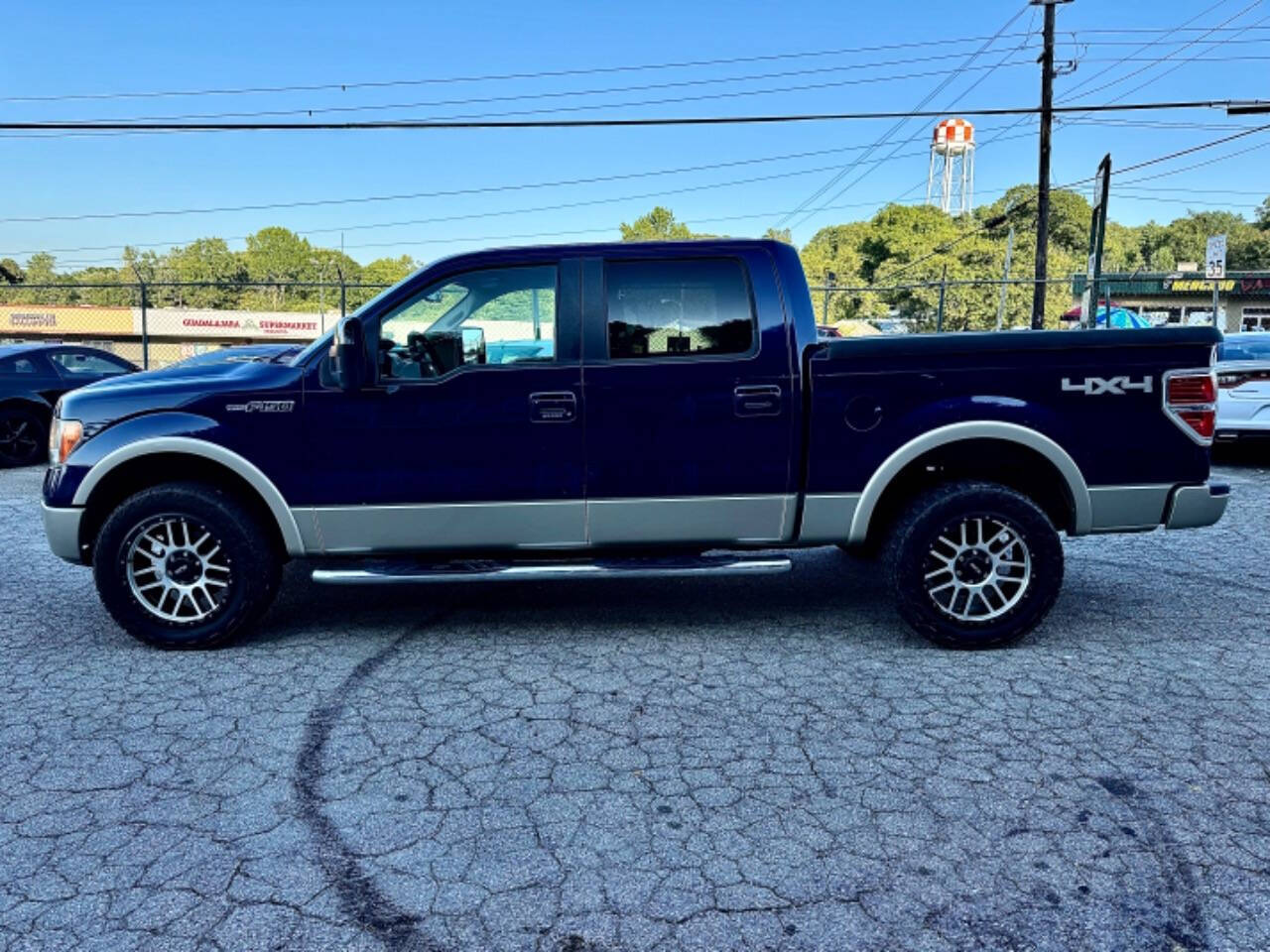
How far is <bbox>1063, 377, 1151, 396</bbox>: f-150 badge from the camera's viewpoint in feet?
14.5

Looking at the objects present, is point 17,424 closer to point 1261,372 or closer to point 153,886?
point 153,886

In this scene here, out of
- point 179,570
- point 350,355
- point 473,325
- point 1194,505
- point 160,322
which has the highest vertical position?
point 160,322

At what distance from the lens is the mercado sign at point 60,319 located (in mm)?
50438

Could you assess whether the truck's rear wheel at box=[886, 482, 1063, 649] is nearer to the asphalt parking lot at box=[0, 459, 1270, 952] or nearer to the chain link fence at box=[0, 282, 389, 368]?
the asphalt parking lot at box=[0, 459, 1270, 952]

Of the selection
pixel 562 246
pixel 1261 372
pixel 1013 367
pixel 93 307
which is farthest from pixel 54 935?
pixel 93 307

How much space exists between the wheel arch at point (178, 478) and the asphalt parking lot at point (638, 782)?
0.64 meters

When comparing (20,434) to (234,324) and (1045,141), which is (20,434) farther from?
(234,324)

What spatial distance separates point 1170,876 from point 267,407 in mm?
4067

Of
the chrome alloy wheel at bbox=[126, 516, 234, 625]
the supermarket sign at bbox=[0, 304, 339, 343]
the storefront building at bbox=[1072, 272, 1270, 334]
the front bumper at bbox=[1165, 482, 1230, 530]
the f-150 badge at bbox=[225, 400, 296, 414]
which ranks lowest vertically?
the chrome alloy wheel at bbox=[126, 516, 234, 625]

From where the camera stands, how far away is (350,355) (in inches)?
173

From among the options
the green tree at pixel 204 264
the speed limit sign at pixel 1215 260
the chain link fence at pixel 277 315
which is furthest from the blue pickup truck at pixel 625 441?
the green tree at pixel 204 264

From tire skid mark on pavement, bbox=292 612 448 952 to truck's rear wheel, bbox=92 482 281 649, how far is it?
90cm

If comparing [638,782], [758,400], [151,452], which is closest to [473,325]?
[758,400]

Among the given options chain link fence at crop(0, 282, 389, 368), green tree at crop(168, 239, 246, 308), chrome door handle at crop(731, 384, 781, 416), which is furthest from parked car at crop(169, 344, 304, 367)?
green tree at crop(168, 239, 246, 308)
